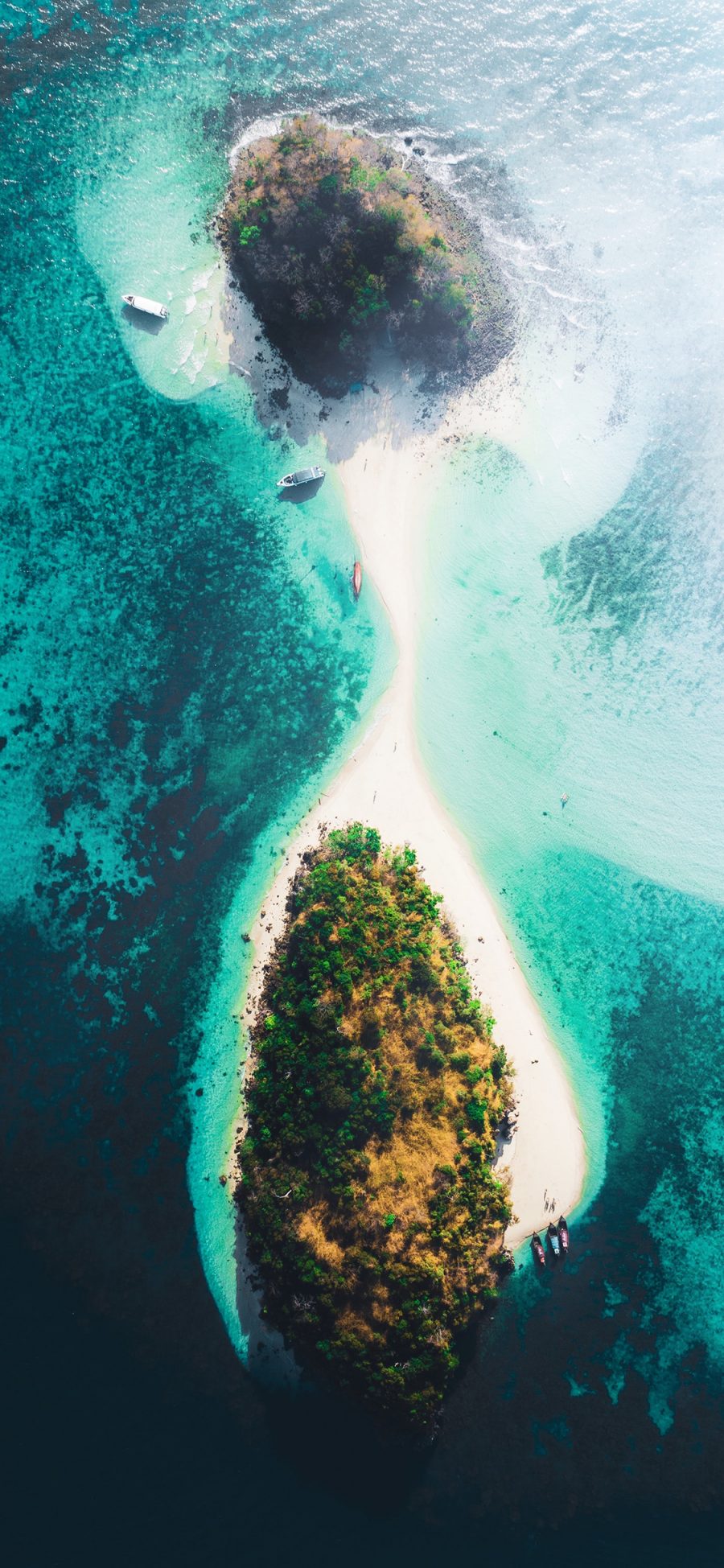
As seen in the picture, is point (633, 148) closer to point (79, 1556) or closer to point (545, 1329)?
point (545, 1329)

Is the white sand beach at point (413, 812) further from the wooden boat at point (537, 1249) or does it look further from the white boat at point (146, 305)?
the white boat at point (146, 305)

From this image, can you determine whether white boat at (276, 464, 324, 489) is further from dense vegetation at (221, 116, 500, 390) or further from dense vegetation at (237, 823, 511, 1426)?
dense vegetation at (237, 823, 511, 1426)

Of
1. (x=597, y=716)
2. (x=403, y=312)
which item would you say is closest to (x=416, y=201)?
(x=403, y=312)

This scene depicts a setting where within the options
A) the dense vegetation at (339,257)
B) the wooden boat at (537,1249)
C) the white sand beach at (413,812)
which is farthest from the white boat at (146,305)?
the wooden boat at (537,1249)

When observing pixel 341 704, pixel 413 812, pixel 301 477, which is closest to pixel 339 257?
pixel 301 477

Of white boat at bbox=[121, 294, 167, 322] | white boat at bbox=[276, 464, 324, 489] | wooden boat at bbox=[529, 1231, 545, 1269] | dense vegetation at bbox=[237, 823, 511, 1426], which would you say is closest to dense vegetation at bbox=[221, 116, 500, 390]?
white boat at bbox=[121, 294, 167, 322]
